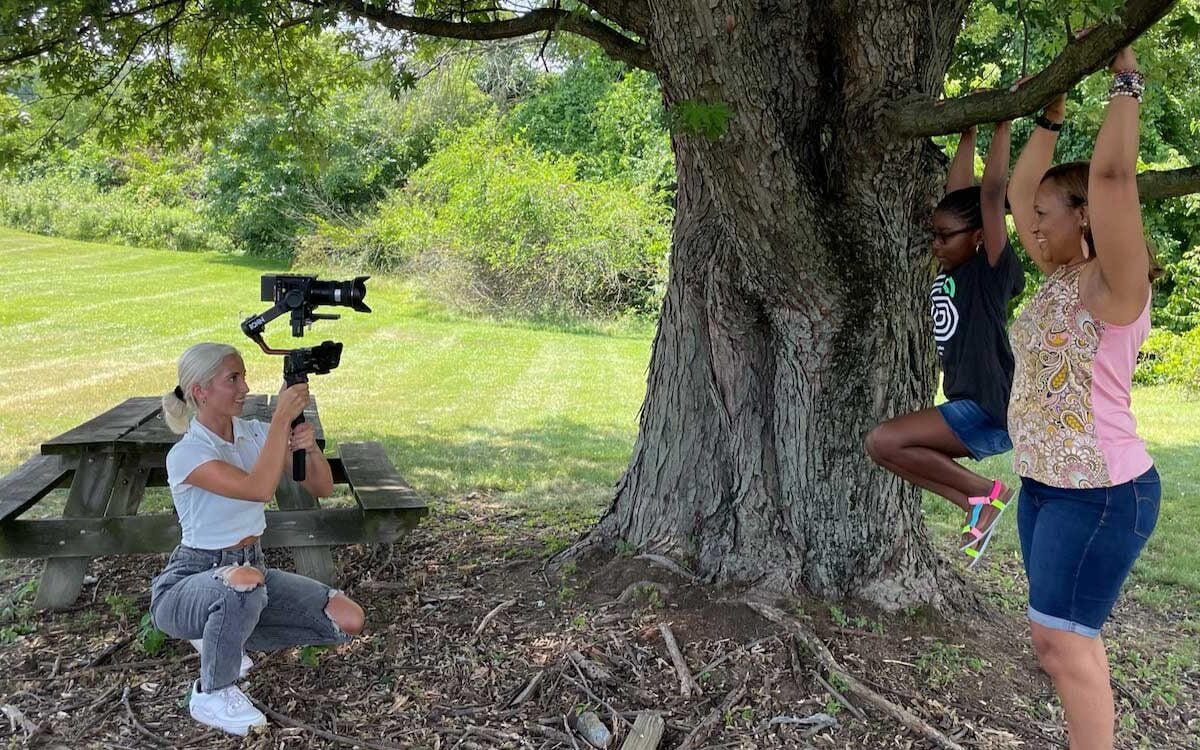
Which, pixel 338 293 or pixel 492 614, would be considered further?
pixel 492 614

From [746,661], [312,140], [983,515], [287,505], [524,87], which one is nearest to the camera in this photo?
[983,515]

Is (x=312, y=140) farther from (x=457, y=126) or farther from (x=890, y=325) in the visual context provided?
(x=457, y=126)

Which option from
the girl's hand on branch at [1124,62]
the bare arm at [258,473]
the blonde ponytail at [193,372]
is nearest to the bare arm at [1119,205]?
the girl's hand on branch at [1124,62]

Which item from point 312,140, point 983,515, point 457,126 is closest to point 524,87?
point 457,126

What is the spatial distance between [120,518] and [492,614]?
5.31 feet

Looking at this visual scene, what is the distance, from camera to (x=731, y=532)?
4.06m

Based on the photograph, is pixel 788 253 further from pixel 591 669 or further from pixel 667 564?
pixel 591 669

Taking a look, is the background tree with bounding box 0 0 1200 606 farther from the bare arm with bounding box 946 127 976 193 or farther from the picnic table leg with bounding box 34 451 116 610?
the picnic table leg with bounding box 34 451 116 610

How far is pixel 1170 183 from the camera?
2.90 m

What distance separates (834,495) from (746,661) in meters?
0.77

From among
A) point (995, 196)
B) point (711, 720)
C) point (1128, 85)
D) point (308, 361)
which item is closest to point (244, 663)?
point (308, 361)

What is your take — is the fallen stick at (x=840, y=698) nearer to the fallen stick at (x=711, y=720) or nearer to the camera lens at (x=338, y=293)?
the fallen stick at (x=711, y=720)

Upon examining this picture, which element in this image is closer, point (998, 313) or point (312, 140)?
A: point (998, 313)

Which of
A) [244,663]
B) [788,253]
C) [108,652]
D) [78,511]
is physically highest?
[788,253]
